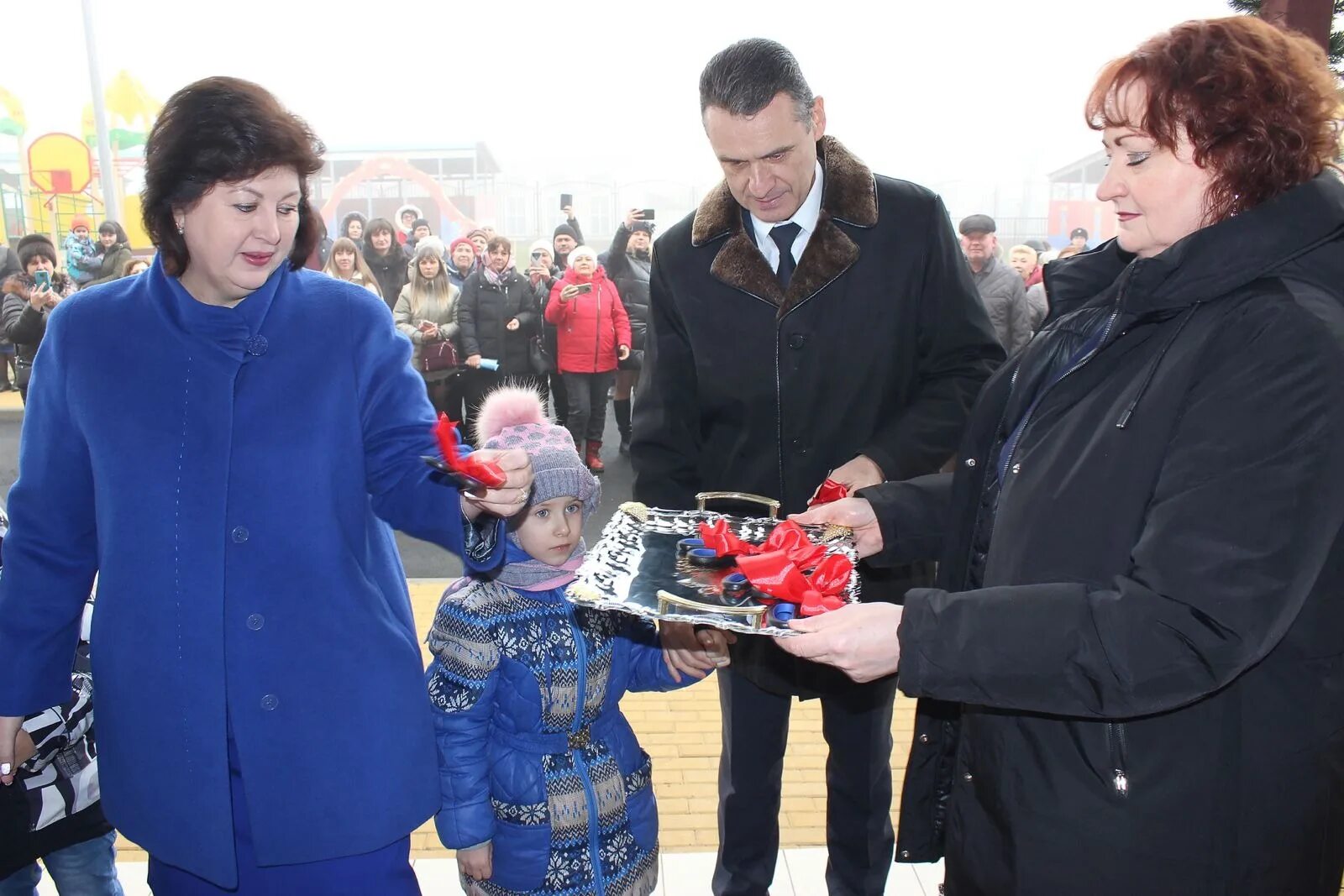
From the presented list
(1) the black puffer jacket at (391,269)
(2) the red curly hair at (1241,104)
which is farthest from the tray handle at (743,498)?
(1) the black puffer jacket at (391,269)

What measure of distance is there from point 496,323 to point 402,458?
20.1ft

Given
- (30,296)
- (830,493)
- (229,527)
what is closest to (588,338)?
(30,296)

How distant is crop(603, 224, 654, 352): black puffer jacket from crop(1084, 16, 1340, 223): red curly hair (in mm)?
6815

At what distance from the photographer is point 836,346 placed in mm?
2143

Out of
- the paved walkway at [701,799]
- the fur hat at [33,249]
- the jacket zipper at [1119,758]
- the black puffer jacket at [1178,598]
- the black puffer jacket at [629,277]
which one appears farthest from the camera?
the fur hat at [33,249]

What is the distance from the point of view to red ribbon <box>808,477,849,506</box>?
1955 mm

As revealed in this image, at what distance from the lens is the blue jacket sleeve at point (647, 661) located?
2.09 meters

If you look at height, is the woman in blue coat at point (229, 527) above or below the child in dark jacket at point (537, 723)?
above

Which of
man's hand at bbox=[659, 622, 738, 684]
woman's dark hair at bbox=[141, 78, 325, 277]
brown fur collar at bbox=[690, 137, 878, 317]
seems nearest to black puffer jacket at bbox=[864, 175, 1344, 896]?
man's hand at bbox=[659, 622, 738, 684]

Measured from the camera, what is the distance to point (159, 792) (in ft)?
5.20

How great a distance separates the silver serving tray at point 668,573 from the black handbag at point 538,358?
5826 mm

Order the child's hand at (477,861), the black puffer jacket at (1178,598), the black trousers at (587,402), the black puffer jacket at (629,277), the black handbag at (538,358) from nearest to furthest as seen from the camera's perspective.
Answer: the black puffer jacket at (1178,598) → the child's hand at (477,861) → the black trousers at (587,402) → the black handbag at (538,358) → the black puffer jacket at (629,277)

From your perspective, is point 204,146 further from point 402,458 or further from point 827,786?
point 827,786

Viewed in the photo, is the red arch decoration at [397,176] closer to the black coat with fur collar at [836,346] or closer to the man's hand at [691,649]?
the black coat with fur collar at [836,346]
